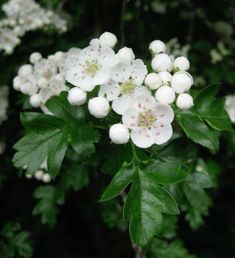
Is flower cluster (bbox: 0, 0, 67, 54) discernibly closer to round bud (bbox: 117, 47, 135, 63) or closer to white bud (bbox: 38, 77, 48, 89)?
white bud (bbox: 38, 77, 48, 89)

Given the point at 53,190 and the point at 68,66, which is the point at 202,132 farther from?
the point at 53,190

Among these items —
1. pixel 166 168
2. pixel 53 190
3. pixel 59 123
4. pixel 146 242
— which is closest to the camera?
pixel 146 242

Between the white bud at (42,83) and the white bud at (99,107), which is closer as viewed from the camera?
the white bud at (99,107)

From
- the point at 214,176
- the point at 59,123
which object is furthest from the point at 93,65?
the point at 214,176

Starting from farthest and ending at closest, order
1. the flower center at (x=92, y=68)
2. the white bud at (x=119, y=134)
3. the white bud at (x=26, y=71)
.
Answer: the white bud at (x=26, y=71) < the flower center at (x=92, y=68) < the white bud at (x=119, y=134)

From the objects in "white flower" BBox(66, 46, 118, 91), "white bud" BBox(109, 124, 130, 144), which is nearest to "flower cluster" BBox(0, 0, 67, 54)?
"white flower" BBox(66, 46, 118, 91)

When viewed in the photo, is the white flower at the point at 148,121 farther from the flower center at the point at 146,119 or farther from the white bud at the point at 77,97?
the white bud at the point at 77,97

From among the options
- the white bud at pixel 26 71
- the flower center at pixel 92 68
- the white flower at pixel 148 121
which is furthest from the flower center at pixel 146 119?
the white bud at pixel 26 71
